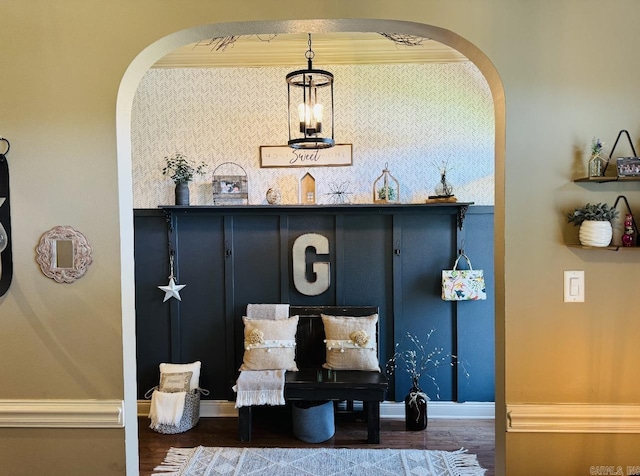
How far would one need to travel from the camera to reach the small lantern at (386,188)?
3.76m

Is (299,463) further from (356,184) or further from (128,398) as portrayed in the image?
(356,184)

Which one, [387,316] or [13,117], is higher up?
[13,117]

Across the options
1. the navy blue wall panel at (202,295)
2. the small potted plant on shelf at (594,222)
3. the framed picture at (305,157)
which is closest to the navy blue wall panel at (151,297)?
the navy blue wall panel at (202,295)

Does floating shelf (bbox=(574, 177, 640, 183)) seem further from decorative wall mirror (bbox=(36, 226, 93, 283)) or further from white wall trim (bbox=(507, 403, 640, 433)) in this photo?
decorative wall mirror (bbox=(36, 226, 93, 283))

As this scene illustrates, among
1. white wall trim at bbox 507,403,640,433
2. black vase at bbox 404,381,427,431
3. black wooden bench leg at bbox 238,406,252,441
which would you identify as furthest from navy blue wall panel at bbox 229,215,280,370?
white wall trim at bbox 507,403,640,433

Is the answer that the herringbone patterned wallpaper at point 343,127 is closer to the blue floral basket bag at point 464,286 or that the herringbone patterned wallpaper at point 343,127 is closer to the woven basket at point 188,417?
the blue floral basket bag at point 464,286

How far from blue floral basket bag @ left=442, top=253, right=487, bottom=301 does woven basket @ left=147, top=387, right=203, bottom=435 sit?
6.92 ft

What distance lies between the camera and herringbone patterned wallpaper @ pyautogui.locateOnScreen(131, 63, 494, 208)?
3818mm

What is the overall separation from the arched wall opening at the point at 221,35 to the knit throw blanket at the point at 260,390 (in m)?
1.56

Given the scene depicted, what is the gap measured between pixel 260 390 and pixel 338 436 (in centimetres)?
70

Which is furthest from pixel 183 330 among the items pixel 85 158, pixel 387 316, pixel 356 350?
pixel 85 158

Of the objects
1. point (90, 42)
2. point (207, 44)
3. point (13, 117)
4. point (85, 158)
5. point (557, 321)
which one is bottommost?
point (557, 321)

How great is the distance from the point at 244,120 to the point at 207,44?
646 mm

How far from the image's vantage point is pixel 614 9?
1.67 m
